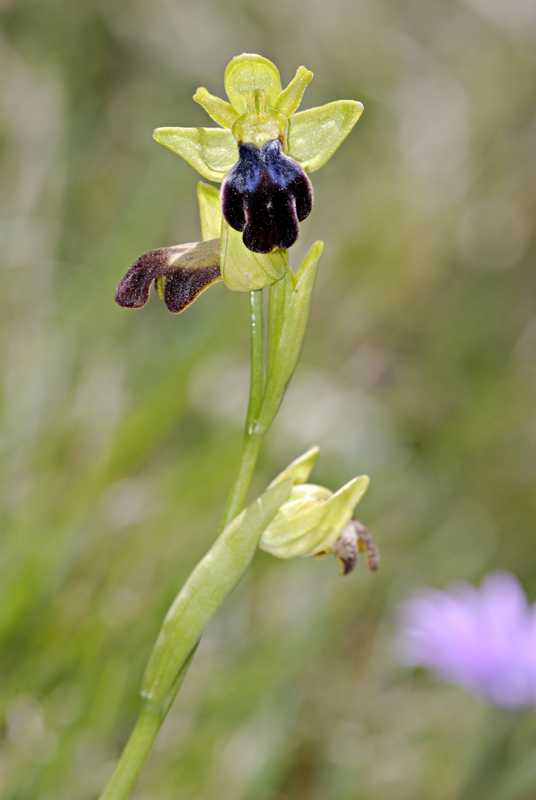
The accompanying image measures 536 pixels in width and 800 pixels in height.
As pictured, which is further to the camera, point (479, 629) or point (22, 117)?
point (22, 117)

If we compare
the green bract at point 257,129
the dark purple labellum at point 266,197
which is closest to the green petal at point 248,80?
the green bract at point 257,129

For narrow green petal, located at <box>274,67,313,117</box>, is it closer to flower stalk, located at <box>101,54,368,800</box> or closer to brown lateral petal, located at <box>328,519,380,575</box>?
flower stalk, located at <box>101,54,368,800</box>

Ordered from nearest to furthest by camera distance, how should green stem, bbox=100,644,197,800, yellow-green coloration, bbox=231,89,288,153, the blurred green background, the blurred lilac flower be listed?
green stem, bbox=100,644,197,800 < yellow-green coloration, bbox=231,89,288,153 < the blurred green background < the blurred lilac flower

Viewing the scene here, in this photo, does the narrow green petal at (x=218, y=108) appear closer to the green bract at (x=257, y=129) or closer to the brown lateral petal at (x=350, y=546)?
the green bract at (x=257, y=129)

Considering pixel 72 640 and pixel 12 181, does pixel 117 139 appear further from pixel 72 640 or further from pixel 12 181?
pixel 72 640

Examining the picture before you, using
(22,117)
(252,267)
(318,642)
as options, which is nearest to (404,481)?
(318,642)

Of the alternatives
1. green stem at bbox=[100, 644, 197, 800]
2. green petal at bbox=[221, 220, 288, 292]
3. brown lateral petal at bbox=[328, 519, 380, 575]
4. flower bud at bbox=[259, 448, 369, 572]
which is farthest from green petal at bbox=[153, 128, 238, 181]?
green stem at bbox=[100, 644, 197, 800]

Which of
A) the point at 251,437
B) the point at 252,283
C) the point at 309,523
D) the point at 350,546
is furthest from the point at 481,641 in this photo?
the point at 252,283
